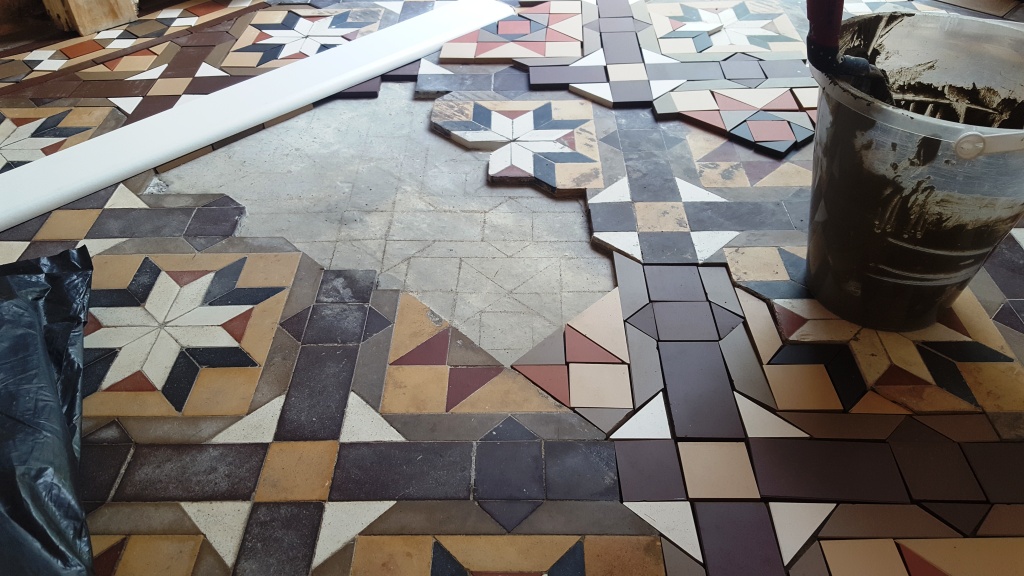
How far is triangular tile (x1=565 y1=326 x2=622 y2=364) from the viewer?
5.66ft

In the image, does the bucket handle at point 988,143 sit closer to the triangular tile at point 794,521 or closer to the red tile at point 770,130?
the triangular tile at point 794,521

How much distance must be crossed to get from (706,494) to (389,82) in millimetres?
2072

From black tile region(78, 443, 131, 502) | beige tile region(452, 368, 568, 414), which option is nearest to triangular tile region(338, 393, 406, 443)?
beige tile region(452, 368, 568, 414)

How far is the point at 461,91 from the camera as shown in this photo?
2768 mm

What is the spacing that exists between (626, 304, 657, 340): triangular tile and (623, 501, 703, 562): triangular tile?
0.46 metres

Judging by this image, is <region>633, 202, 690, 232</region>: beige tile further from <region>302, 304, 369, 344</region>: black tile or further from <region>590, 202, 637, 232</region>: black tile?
<region>302, 304, 369, 344</region>: black tile

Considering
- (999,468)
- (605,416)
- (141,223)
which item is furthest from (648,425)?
(141,223)

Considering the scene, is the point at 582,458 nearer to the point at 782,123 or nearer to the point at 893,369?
the point at 893,369

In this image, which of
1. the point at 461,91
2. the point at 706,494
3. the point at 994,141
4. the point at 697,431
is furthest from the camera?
the point at 461,91

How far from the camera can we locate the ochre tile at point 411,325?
5.85 ft

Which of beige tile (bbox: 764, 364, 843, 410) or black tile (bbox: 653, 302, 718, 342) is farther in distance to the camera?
black tile (bbox: 653, 302, 718, 342)

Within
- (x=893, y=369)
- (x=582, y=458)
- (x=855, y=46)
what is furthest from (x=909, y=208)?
(x=582, y=458)

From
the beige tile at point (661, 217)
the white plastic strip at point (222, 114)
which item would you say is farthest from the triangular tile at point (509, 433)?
the white plastic strip at point (222, 114)

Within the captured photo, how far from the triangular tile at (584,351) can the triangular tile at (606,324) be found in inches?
0.5
